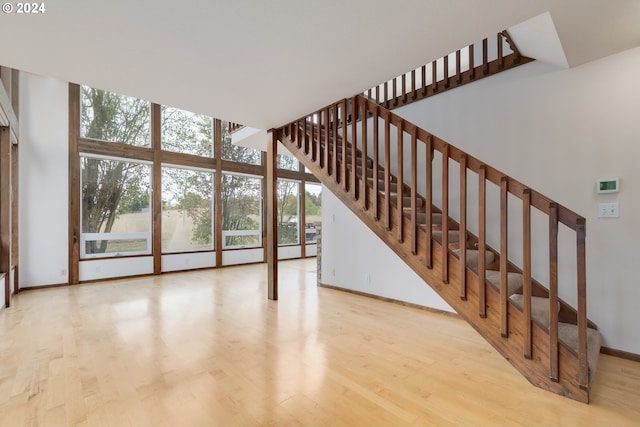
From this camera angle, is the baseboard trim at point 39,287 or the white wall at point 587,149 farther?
the baseboard trim at point 39,287

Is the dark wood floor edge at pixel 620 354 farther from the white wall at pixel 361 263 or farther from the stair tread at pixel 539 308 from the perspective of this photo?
the white wall at pixel 361 263

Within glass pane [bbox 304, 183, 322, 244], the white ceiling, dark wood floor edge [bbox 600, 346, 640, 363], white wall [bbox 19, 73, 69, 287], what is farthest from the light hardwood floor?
glass pane [bbox 304, 183, 322, 244]

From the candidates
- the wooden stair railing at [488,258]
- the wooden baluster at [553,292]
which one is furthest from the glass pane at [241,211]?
the wooden baluster at [553,292]

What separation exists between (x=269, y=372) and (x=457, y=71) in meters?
3.57

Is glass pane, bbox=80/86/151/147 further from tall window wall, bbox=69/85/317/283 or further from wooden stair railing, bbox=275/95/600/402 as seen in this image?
wooden stair railing, bbox=275/95/600/402

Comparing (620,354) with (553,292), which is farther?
(620,354)

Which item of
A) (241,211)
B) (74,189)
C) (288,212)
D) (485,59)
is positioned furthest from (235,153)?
(485,59)

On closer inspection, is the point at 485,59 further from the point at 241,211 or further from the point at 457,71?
the point at 241,211

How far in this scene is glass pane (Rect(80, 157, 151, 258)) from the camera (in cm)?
537

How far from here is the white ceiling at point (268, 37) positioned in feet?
5.62

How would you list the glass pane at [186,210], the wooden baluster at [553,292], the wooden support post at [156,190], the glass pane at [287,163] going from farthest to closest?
the glass pane at [287,163]
the glass pane at [186,210]
the wooden support post at [156,190]
the wooden baluster at [553,292]

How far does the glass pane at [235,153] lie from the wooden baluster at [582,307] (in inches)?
259

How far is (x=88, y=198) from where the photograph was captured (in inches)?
211

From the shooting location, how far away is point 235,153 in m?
7.43
